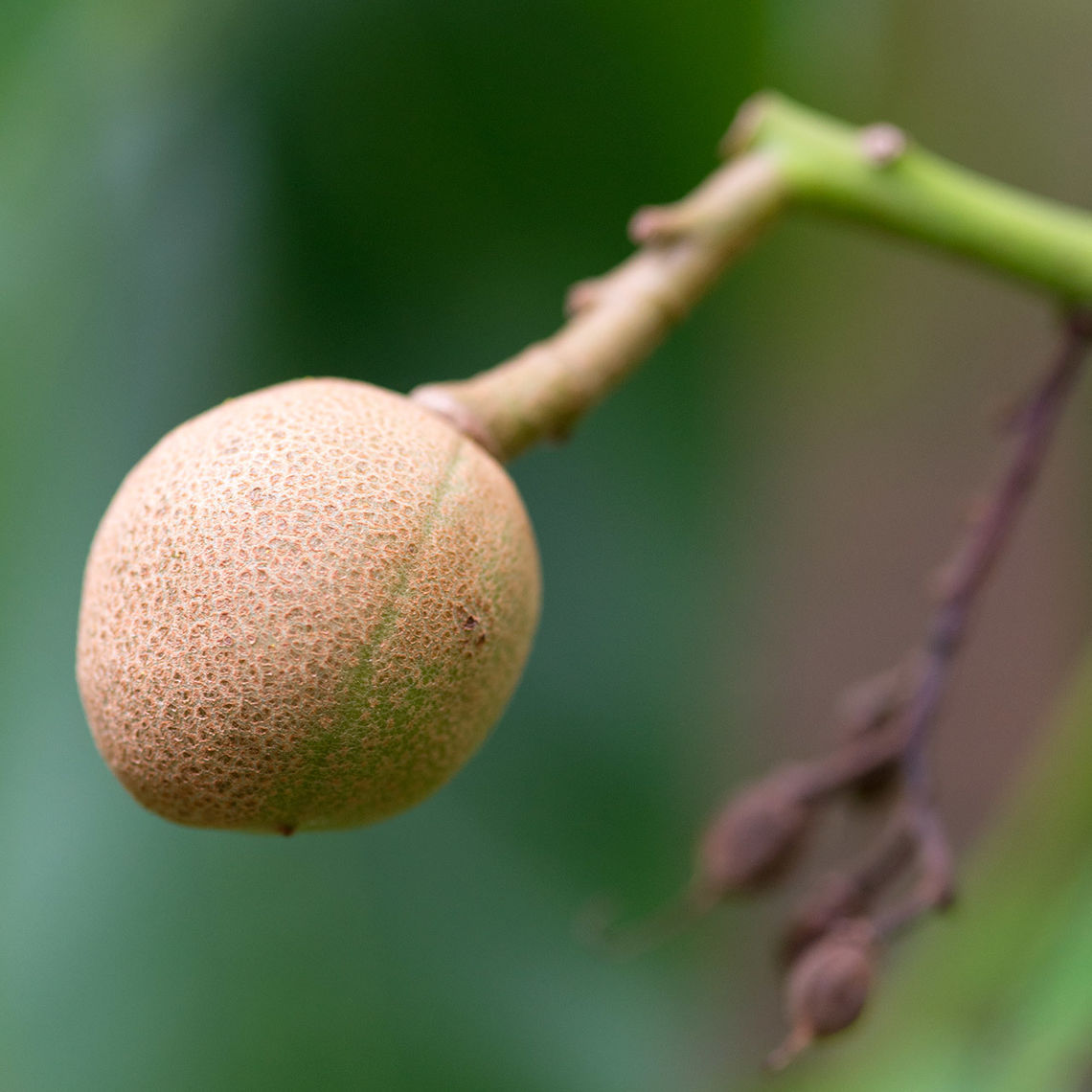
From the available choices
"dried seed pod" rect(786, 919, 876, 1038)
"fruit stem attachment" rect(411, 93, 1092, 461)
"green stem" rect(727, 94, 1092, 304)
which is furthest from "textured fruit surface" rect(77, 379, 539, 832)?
"green stem" rect(727, 94, 1092, 304)

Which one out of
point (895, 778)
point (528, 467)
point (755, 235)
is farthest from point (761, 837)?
point (528, 467)

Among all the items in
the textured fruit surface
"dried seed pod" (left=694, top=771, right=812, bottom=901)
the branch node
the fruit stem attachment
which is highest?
the branch node

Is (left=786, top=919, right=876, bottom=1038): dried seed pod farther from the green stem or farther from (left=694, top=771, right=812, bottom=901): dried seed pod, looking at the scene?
the green stem

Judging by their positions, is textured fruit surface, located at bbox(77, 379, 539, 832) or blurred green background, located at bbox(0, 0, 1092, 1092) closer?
textured fruit surface, located at bbox(77, 379, 539, 832)

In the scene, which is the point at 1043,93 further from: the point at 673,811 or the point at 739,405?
the point at 673,811

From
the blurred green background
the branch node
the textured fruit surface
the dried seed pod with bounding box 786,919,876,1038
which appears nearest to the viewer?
the textured fruit surface

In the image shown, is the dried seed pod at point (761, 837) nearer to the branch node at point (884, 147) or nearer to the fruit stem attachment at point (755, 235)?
the fruit stem attachment at point (755, 235)
